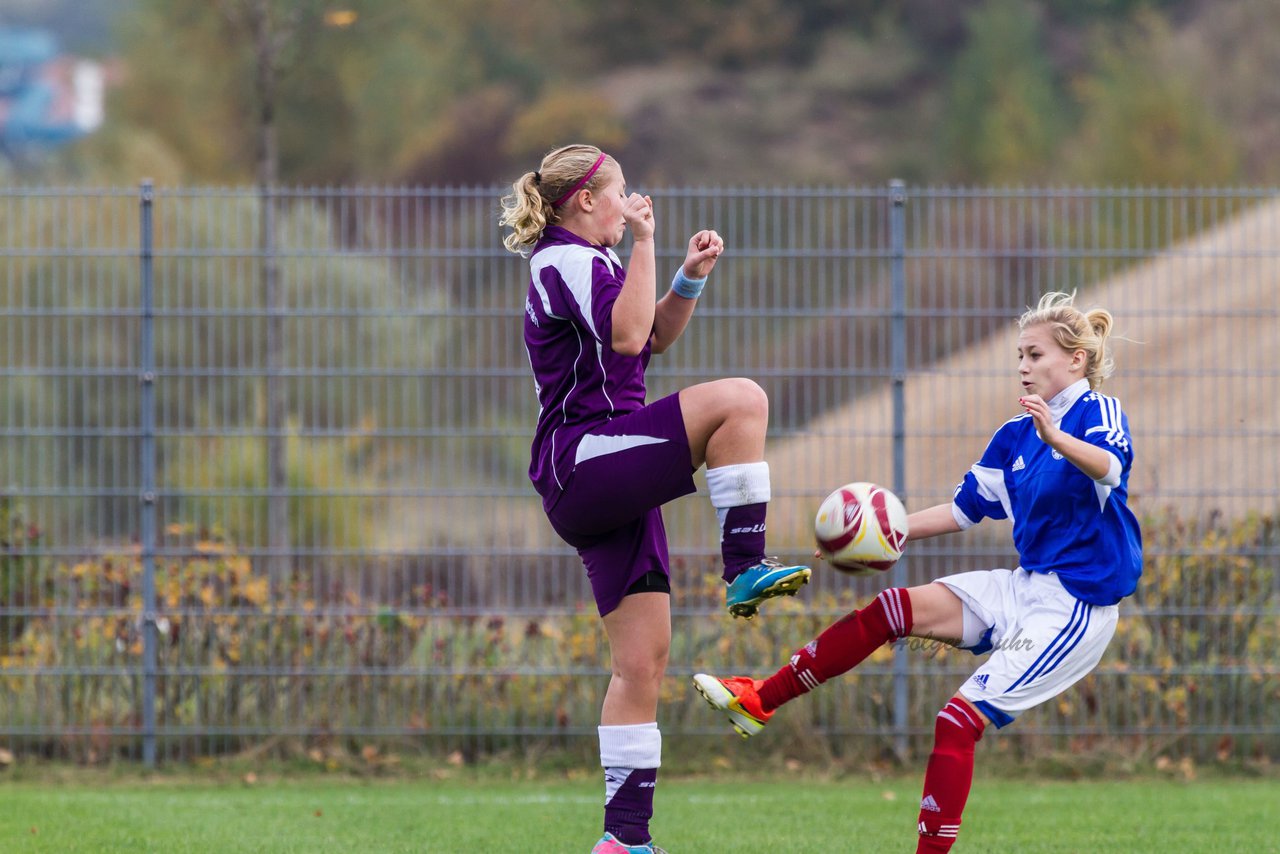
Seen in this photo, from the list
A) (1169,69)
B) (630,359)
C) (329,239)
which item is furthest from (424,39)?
(630,359)

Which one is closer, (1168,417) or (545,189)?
(545,189)

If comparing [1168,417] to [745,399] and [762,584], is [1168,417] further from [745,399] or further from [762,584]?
[762,584]

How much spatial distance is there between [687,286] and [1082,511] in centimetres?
130

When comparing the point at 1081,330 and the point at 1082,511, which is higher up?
the point at 1081,330

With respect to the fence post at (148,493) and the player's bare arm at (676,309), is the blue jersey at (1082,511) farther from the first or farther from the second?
the fence post at (148,493)

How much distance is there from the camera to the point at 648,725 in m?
4.94

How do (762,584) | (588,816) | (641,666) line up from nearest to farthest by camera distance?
(762,584) < (641,666) < (588,816)

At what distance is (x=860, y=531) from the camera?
470 centimetres

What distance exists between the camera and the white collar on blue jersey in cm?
486

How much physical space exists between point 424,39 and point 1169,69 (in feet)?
70.0

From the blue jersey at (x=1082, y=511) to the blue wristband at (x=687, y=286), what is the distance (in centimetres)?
108

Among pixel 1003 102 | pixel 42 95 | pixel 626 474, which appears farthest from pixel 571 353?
pixel 42 95

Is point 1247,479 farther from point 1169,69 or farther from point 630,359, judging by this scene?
point 1169,69

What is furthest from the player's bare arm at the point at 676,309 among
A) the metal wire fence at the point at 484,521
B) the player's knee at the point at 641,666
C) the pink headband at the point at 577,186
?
the metal wire fence at the point at 484,521
